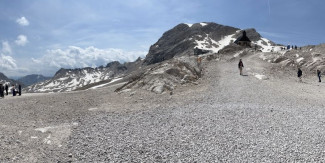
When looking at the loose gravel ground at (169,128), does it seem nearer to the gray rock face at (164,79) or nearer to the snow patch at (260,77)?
the gray rock face at (164,79)

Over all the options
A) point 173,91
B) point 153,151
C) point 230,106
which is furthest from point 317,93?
point 153,151

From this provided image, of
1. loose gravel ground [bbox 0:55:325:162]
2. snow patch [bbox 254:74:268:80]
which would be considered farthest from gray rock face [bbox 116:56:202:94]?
snow patch [bbox 254:74:268:80]

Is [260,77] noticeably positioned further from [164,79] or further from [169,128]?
[169,128]

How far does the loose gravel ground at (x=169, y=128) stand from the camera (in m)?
11.5

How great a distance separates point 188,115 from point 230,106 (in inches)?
169

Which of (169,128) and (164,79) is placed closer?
(169,128)

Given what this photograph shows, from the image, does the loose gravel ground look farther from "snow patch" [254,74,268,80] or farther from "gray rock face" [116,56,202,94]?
"snow patch" [254,74,268,80]

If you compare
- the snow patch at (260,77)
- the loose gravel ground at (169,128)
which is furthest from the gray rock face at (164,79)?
the snow patch at (260,77)

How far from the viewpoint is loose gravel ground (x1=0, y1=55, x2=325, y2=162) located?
11.5 m

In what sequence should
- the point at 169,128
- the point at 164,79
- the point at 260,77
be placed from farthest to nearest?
the point at 260,77 → the point at 164,79 → the point at 169,128

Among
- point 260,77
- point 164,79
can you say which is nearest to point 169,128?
point 164,79

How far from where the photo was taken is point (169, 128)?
1527 cm

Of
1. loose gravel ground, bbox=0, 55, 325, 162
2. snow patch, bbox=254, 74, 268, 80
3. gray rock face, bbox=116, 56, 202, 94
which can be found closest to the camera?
loose gravel ground, bbox=0, 55, 325, 162

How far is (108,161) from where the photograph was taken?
11164mm
